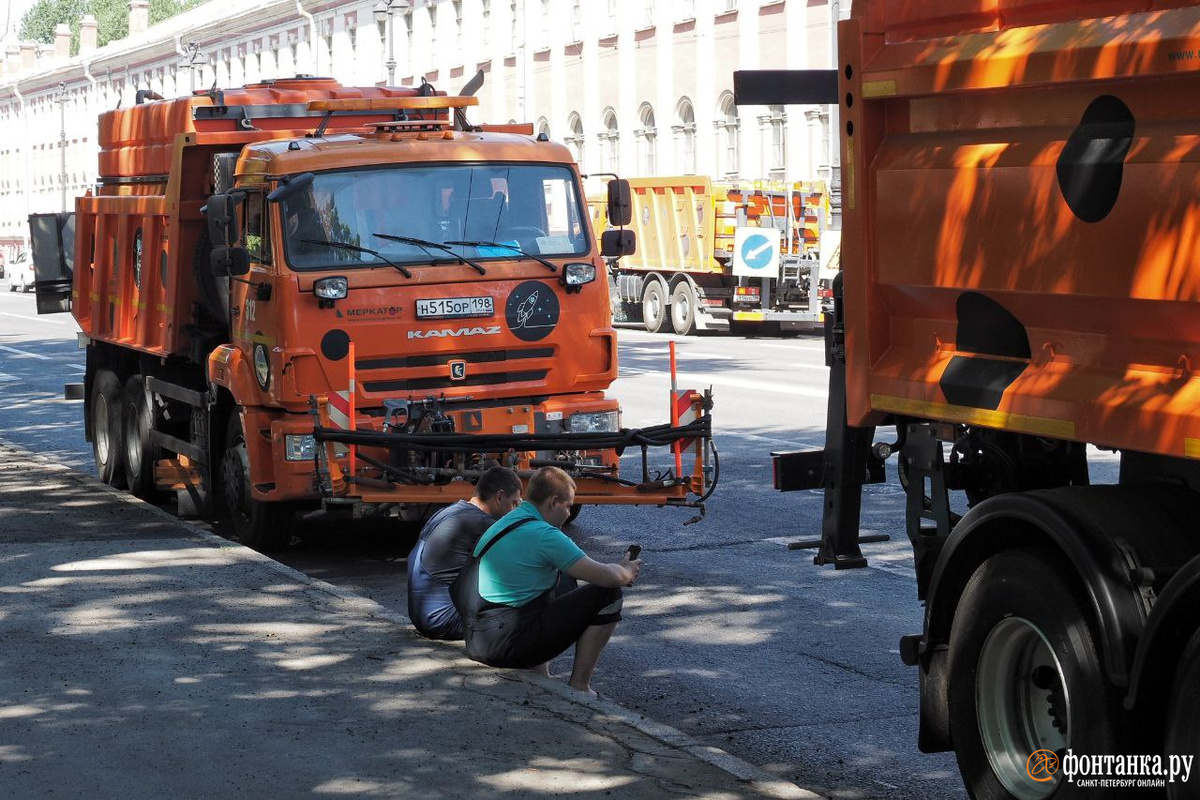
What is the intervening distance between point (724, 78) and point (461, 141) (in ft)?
125

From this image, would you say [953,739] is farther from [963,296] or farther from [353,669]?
[353,669]

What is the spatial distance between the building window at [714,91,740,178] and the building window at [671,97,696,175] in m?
1.69

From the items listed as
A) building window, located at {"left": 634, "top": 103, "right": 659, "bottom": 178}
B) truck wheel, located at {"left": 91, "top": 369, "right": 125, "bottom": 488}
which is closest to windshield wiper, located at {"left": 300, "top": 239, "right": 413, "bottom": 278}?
truck wheel, located at {"left": 91, "top": 369, "right": 125, "bottom": 488}

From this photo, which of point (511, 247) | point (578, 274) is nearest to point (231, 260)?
point (511, 247)

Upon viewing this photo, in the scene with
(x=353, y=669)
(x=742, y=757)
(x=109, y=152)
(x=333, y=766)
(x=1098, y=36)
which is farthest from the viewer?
(x=109, y=152)

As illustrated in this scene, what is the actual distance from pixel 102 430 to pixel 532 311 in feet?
18.2

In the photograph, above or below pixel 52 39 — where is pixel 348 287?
below

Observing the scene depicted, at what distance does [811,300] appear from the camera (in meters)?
34.3

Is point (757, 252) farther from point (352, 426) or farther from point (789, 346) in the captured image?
point (352, 426)

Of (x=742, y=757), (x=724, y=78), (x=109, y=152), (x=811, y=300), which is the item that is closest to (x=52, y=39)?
(x=724, y=78)

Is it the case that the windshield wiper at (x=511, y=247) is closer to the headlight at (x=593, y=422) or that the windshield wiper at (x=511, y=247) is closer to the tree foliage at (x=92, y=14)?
the headlight at (x=593, y=422)

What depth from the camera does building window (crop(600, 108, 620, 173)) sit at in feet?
185

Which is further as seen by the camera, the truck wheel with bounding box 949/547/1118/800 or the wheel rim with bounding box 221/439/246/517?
the wheel rim with bounding box 221/439/246/517

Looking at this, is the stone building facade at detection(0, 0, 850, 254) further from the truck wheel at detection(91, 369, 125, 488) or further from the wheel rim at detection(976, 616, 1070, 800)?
the wheel rim at detection(976, 616, 1070, 800)
